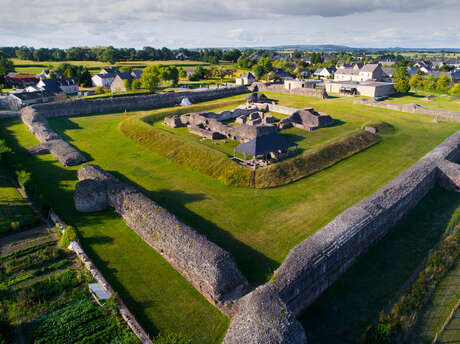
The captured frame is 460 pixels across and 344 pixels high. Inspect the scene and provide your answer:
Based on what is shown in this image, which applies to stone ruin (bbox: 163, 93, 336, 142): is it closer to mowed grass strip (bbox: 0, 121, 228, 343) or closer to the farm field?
the farm field

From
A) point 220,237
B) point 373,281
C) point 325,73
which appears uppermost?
point 325,73

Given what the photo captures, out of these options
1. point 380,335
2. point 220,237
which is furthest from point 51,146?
point 380,335

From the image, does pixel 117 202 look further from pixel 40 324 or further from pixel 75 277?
pixel 40 324

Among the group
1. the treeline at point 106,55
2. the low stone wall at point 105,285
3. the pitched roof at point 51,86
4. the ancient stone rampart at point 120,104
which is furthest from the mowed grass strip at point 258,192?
the treeline at point 106,55

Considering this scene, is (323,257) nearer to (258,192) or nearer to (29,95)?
(258,192)

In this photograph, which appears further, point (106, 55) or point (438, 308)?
point (106, 55)
